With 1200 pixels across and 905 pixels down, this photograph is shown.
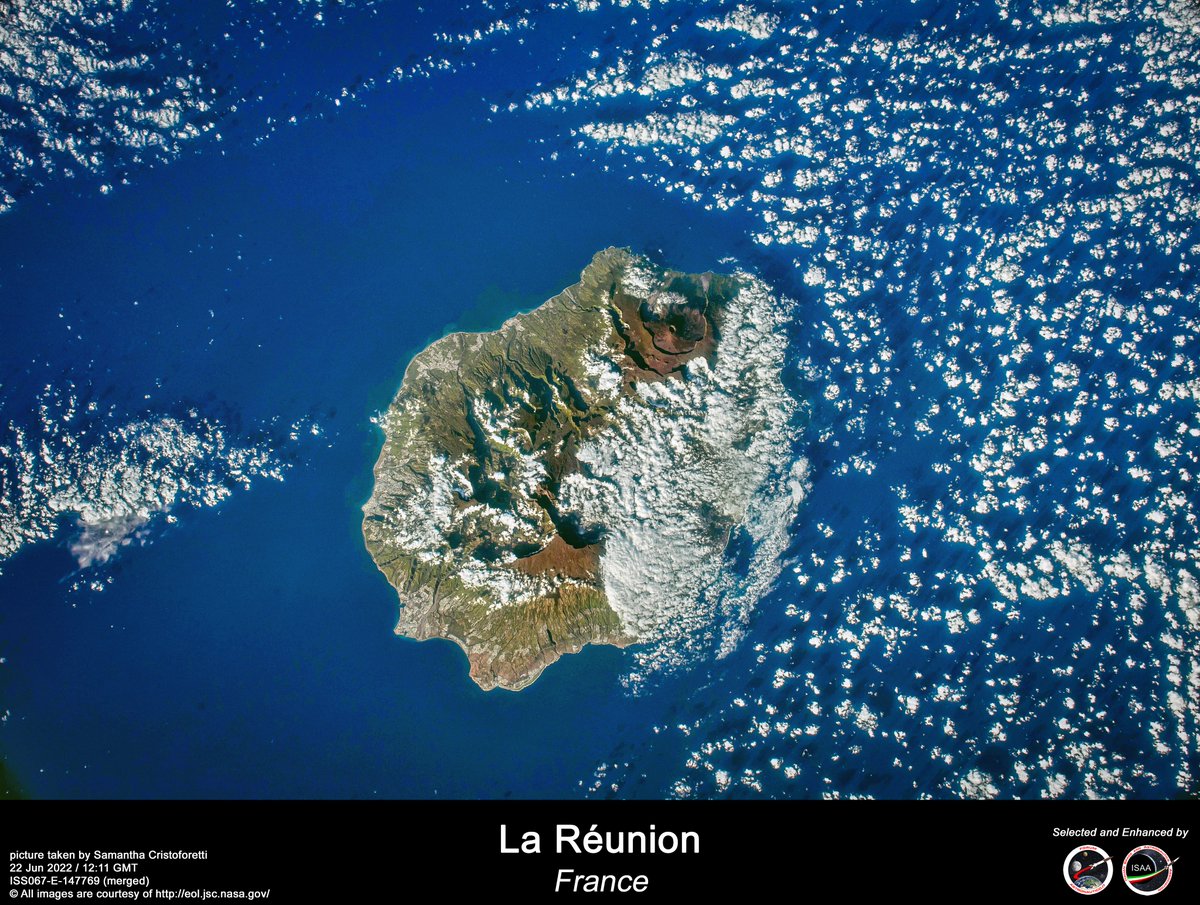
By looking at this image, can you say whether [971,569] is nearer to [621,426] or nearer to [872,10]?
[621,426]
